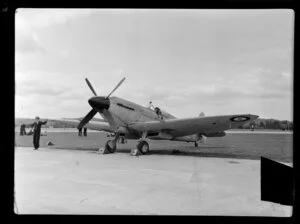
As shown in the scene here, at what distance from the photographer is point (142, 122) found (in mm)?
10086

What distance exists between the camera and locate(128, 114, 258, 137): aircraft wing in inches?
330

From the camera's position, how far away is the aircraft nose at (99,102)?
9344mm

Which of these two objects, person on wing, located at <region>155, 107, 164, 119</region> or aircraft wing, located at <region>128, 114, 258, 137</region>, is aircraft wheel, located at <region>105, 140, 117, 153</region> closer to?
aircraft wing, located at <region>128, 114, 258, 137</region>

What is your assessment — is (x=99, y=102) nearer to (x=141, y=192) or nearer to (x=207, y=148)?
(x=141, y=192)

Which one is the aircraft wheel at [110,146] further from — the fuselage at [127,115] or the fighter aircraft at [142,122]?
the fuselage at [127,115]

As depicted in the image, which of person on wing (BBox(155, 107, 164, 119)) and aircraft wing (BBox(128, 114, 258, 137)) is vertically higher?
person on wing (BBox(155, 107, 164, 119))

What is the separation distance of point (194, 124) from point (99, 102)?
3383 millimetres

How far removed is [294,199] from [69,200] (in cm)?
261

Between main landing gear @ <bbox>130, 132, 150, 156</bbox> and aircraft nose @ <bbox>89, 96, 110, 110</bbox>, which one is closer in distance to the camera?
main landing gear @ <bbox>130, 132, 150, 156</bbox>

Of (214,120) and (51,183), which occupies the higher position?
(214,120)

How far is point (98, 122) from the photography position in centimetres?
1310

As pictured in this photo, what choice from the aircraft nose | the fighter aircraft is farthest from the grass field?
the aircraft nose
